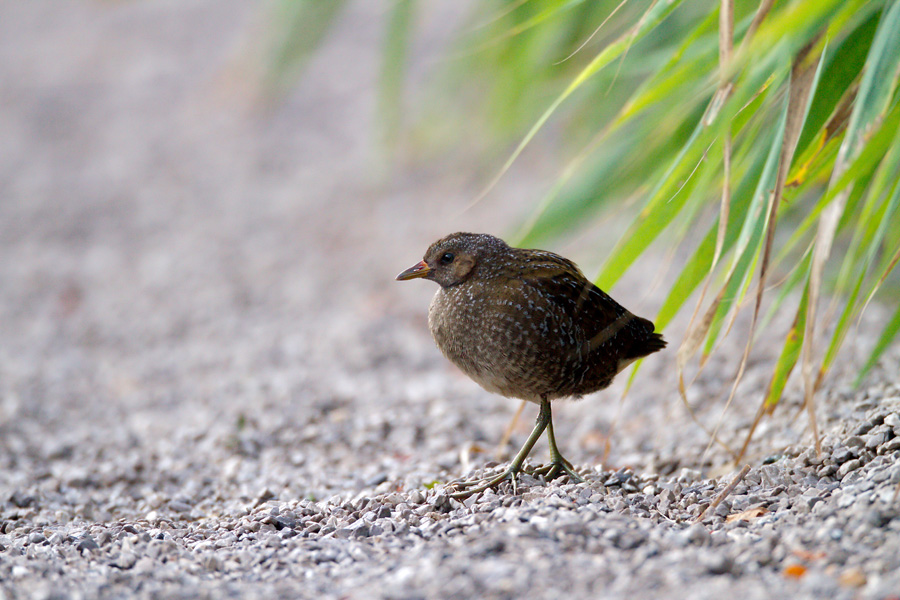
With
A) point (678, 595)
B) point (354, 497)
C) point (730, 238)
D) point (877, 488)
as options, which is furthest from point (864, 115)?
point (354, 497)

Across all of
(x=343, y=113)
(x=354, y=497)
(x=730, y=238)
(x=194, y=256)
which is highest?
(x=343, y=113)

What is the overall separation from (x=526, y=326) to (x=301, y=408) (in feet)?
6.19

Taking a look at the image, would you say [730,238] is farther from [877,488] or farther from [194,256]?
[194,256]

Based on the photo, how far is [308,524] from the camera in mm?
2268

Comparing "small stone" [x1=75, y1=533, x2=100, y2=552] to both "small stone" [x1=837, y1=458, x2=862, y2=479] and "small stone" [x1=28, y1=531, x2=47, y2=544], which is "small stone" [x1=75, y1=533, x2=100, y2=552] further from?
"small stone" [x1=837, y1=458, x2=862, y2=479]

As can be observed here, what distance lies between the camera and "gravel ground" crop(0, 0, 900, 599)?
1.83 m

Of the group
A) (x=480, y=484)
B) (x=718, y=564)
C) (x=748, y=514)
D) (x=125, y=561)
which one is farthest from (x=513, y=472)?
(x=125, y=561)

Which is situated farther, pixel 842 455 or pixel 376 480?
pixel 376 480

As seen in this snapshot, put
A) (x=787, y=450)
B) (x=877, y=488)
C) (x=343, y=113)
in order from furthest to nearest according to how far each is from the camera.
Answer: (x=343, y=113)
(x=787, y=450)
(x=877, y=488)

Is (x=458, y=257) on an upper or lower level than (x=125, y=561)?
upper

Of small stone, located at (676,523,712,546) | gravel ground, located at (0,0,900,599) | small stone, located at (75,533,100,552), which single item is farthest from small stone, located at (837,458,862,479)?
small stone, located at (75,533,100,552)

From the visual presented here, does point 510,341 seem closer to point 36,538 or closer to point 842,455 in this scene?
point 842,455

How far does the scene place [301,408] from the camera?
3.93 metres

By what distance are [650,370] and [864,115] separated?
8.47 ft
